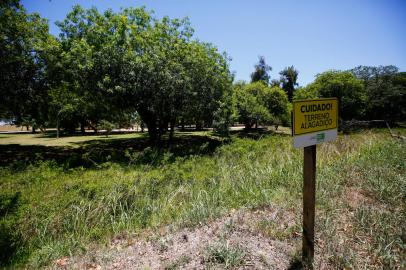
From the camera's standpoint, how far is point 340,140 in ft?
31.3

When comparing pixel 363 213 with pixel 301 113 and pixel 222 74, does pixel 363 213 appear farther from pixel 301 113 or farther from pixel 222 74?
pixel 222 74

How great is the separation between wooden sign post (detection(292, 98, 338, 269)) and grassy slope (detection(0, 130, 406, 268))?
46 centimetres

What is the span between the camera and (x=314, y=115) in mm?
2824

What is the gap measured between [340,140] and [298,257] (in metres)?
7.76

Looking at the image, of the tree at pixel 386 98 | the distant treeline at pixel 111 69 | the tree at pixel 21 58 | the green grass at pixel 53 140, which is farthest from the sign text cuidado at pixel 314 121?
the tree at pixel 386 98

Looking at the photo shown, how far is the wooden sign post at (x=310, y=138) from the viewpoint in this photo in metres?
2.67

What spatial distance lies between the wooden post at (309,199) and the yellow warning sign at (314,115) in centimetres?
→ 27

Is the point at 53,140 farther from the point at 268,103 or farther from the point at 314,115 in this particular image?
the point at 314,115

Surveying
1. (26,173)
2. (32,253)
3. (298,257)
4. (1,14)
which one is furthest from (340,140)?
(1,14)

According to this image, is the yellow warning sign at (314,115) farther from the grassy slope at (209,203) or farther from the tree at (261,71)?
the tree at (261,71)

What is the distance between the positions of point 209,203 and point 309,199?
93.1 inches

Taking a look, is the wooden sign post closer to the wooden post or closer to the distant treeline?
the wooden post

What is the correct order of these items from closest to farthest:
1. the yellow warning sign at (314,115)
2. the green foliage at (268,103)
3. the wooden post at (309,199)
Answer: the yellow warning sign at (314,115)
the wooden post at (309,199)
the green foliage at (268,103)

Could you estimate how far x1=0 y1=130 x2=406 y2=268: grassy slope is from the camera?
349 centimetres
